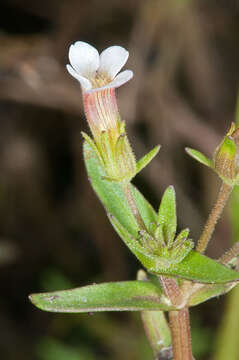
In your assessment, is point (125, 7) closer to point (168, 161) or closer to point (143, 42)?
point (143, 42)

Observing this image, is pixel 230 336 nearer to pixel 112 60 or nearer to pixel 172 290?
pixel 172 290

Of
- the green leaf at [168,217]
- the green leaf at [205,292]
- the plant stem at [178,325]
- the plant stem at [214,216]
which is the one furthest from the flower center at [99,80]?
the green leaf at [205,292]

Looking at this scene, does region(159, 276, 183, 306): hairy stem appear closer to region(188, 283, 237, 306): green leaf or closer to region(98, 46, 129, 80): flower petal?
region(188, 283, 237, 306): green leaf

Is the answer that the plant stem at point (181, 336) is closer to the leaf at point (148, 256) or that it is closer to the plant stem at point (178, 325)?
the plant stem at point (178, 325)

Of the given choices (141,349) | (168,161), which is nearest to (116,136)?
(141,349)

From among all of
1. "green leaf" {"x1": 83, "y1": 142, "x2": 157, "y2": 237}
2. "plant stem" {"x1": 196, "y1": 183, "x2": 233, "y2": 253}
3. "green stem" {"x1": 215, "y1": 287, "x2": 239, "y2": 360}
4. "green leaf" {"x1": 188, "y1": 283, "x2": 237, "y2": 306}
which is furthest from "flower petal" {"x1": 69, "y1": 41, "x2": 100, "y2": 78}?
"green stem" {"x1": 215, "y1": 287, "x2": 239, "y2": 360}
